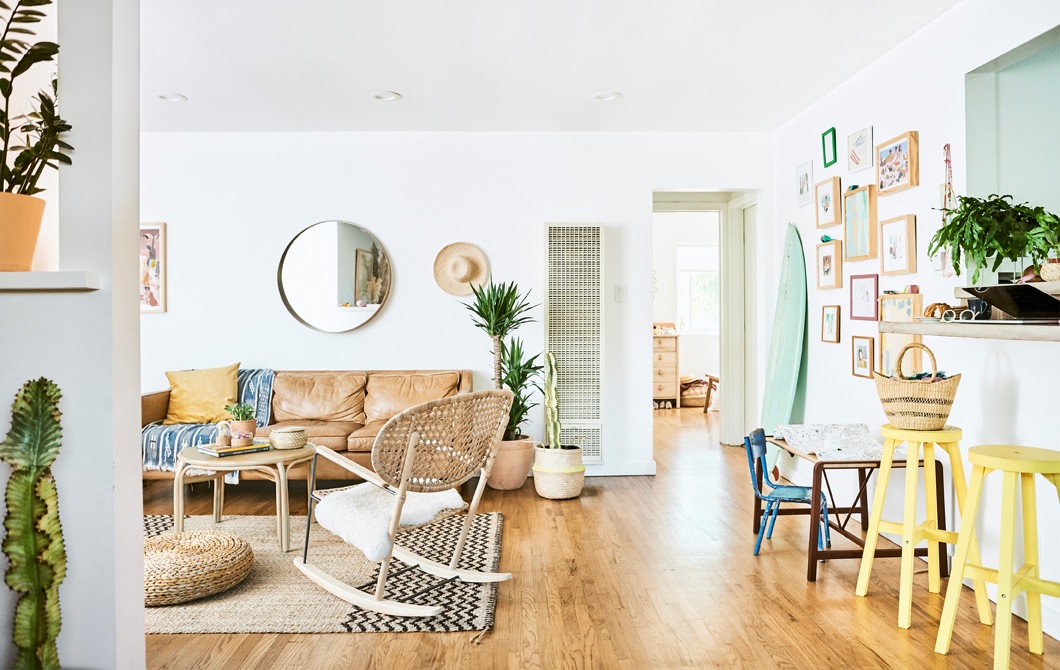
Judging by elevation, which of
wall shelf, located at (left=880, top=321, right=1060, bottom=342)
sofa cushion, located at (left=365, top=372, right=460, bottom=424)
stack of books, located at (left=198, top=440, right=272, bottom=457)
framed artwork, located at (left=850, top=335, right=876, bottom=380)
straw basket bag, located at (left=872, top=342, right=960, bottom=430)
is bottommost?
stack of books, located at (left=198, top=440, right=272, bottom=457)

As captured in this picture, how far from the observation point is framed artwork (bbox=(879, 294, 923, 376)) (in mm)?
3438

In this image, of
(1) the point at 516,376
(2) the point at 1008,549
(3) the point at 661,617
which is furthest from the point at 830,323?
(3) the point at 661,617

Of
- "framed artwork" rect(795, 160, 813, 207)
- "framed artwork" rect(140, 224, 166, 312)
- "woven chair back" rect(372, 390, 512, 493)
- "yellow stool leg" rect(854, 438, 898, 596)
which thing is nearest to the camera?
"woven chair back" rect(372, 390, 512, 493)

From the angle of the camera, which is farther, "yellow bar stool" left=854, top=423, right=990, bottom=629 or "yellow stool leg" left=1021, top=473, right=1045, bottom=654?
"yellow bar stool" left=854, top=423, right=990, bottom=629

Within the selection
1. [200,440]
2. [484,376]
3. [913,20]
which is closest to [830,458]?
[913,20]

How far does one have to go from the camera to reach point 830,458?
3127mm

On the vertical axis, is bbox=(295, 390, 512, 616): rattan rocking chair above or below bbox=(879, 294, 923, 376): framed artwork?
below

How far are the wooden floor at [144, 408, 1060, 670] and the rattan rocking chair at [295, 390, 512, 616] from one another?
0.51 ft

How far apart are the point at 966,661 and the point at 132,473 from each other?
2.53m

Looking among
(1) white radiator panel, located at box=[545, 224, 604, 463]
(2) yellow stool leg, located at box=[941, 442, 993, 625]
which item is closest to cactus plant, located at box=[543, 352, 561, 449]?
(1) white radiator panel, located at box=[545, 224, 604, 463]

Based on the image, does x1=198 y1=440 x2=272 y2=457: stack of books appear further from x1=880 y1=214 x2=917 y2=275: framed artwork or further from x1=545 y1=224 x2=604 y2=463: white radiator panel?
x1=880 y1=214 x2=917 y2=275: framed artwork

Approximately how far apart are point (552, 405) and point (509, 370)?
0.40 metres

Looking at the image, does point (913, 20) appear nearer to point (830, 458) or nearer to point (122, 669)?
point (830, 458)

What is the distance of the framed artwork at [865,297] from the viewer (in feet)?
12.5
